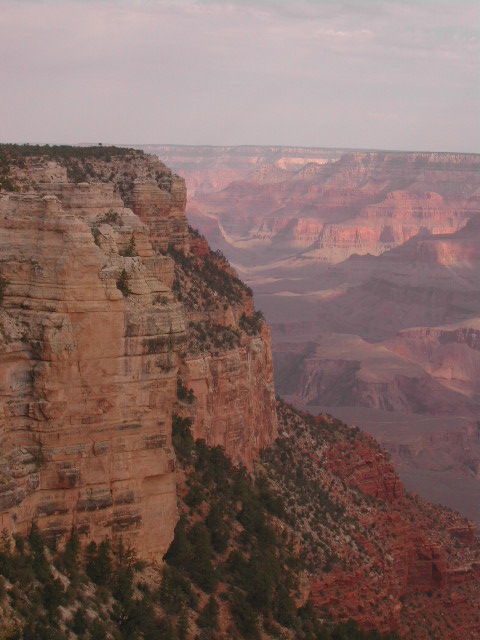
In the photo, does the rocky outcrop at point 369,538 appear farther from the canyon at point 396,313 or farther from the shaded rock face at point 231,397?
the canyon at point 396,313

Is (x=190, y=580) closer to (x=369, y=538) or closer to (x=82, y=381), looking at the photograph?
(x=82, y=381)

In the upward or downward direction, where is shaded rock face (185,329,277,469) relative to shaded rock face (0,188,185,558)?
downward

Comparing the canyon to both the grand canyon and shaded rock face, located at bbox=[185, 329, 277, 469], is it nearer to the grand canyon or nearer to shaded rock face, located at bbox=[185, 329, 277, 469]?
the grand canyon

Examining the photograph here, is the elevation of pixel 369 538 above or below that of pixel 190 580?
Result: below

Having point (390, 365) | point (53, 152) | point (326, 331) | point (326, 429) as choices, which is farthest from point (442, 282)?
point (53, 152)

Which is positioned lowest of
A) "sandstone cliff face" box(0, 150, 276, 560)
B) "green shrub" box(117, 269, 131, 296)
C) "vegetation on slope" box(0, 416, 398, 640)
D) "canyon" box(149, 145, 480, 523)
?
"canyon" box(149, 145, 480, 523)

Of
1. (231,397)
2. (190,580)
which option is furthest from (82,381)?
(231,397)

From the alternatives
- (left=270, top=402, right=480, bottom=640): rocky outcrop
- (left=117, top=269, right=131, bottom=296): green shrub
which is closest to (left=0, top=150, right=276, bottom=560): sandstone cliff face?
(left=117, top=269, right=131, bottom=296): green shrub
